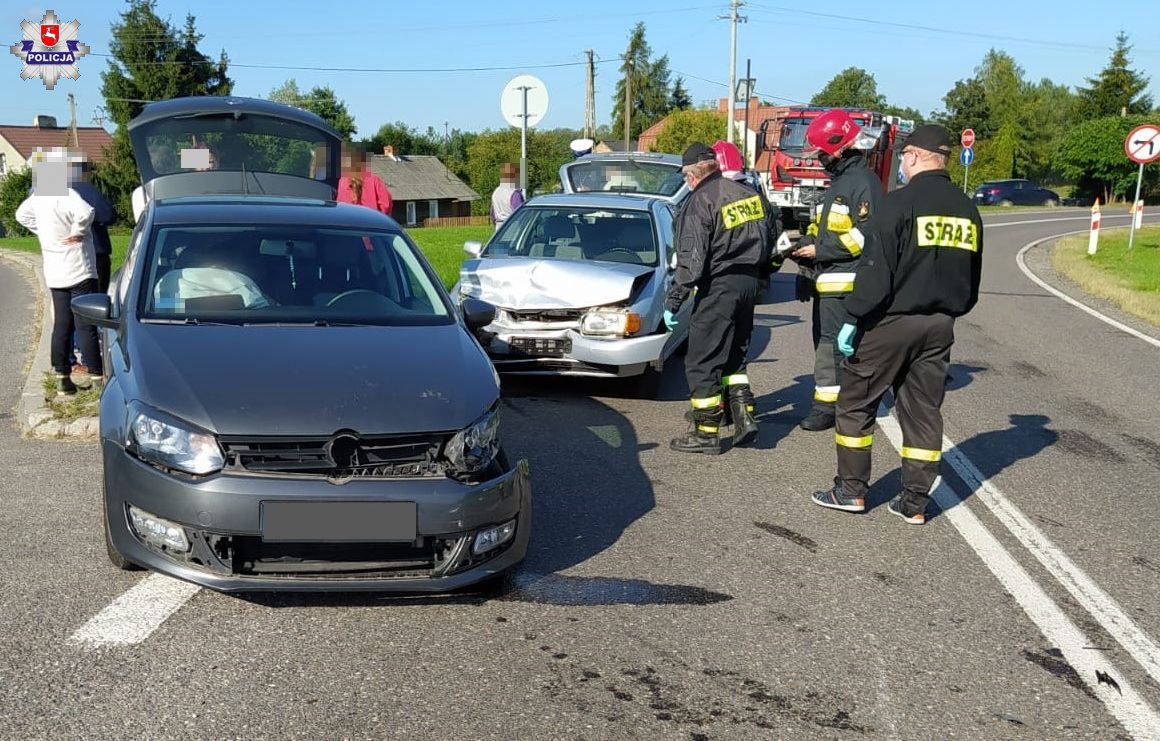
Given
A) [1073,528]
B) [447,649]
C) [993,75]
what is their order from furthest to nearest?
1. [993,75]
2. [1073,528]
3. [447,649]

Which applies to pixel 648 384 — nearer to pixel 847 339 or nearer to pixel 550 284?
pixel 550 284

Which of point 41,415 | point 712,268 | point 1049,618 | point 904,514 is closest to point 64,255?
point 41,415

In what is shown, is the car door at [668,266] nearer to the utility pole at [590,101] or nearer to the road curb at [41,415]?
the road curb at [41,415]

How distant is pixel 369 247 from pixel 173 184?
445 centimetres

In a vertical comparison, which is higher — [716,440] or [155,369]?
[155,369]

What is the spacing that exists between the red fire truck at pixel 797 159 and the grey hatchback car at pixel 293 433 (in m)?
21.3

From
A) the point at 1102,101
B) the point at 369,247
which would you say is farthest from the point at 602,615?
the point at 1102,101

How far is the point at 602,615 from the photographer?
14.2ft

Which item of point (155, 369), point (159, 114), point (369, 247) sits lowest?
point (155, 369)

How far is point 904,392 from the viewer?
18.6 feet

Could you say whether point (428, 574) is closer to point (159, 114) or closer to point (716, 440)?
point (716, 440)

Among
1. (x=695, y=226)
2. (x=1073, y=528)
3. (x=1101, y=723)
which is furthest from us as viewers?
(x=695, y=226)

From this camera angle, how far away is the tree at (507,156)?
76375mm

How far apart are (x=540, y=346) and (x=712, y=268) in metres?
1.72
